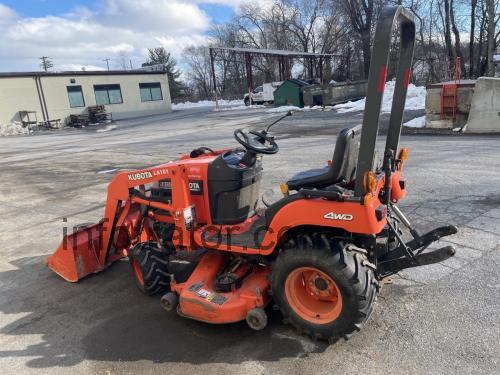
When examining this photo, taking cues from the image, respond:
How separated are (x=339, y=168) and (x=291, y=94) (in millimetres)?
23582

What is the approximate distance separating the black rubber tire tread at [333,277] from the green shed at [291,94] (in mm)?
23143

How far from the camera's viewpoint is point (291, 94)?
2583 centimetres

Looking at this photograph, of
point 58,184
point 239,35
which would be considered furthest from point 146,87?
point 58,184

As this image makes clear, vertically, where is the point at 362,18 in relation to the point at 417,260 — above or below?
above

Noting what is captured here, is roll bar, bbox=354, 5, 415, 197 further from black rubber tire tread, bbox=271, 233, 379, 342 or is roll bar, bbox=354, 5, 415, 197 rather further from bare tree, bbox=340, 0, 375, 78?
bare tree, bbox=340, 0, 375, 78

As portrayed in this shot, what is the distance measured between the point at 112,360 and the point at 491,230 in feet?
13.2

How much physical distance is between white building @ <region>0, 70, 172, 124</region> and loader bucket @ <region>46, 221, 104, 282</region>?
28.8m

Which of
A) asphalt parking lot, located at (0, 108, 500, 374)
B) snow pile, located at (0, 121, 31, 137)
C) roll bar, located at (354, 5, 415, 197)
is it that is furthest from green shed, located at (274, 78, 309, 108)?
roll bar, located at (354, 5, 415, 197)

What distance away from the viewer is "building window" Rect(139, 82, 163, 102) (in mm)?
37688

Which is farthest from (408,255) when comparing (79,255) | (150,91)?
(150,91)

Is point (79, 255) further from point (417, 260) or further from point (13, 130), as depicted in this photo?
point (13, 130)

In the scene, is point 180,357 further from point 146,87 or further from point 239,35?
point 239,35

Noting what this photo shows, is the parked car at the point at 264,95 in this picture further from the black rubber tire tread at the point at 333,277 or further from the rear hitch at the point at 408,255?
the black rubber tire tread at the point at 333,277

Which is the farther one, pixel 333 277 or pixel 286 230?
pixel 286 230
